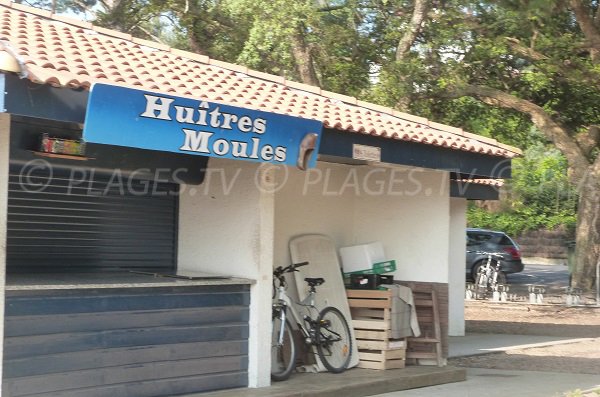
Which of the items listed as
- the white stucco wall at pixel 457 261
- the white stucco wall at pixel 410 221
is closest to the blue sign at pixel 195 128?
the white stucco wall at pixel 410 221

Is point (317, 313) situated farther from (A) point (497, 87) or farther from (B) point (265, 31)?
(A) point (497, 87)

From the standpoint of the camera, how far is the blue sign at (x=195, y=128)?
22.3 feet

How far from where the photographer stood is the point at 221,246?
30.4 feet

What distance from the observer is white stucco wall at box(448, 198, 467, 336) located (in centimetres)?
1533

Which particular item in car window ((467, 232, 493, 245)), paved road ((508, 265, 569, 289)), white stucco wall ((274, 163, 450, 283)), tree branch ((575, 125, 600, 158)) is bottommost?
paved road ((508, 265, 569, 289))

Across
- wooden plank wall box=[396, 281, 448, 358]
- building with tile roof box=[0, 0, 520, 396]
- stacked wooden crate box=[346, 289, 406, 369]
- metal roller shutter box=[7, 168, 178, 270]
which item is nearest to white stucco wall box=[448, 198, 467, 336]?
wooden plank wall box=[396, 281, 448, 358]

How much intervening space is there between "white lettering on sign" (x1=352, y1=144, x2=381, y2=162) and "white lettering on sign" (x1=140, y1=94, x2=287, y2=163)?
1306 millimetres

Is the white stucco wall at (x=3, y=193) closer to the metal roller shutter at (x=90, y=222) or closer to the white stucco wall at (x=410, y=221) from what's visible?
the metal roller shutter at (x=90, y=222)

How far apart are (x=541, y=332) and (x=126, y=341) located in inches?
427

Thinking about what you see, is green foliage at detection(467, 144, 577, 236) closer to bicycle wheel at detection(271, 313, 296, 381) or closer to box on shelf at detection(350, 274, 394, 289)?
box on shelf at detection(350, 274, 394, 289)

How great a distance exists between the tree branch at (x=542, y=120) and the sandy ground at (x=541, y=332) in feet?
12.8

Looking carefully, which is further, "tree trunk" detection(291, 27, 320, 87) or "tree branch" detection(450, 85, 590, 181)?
"tree branch" detection(450, 85, 590, 181)

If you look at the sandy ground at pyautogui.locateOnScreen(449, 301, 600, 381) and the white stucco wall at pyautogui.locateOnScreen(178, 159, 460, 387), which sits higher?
the white stucco wall at pyautogui.locateOnScreen(178, 159, 460, 387)

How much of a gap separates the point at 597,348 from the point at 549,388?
188 inches
